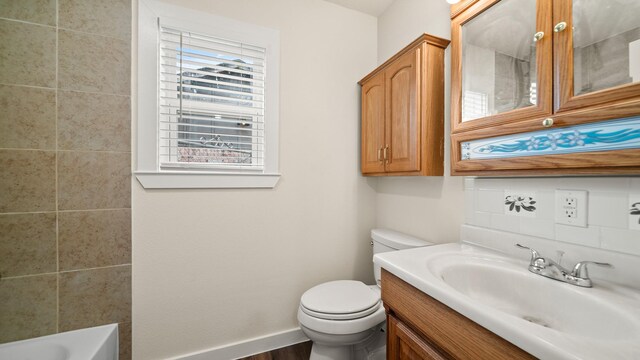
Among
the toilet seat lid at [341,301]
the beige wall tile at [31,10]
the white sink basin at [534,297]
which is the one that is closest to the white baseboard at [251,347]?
the toilet seat lid at [341,301]

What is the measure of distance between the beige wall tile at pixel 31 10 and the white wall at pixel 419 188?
1994mm

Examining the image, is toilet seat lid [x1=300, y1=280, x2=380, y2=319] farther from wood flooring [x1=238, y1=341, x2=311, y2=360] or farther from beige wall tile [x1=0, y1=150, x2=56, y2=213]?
beige wall tile [x1=0, y1=150, x2=56, y2=213]

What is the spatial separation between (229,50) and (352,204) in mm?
1360

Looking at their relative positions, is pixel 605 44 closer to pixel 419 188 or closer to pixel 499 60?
pixel 499 60

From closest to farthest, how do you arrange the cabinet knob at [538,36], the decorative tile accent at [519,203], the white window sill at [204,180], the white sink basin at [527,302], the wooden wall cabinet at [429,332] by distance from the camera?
1. the white sink basin at [527,302]
2. the wooden wall cabinet at [429,332]
3. the cabinet knob at [538,36]
4. the decorative tile accent at [519,203]
5. the white window sill at [204,180]

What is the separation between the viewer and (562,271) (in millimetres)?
758

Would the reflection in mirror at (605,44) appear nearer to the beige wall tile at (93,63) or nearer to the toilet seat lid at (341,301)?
the toilet seat lid at (341,301)

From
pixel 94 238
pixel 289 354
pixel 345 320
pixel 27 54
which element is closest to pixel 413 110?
pixel 345 320

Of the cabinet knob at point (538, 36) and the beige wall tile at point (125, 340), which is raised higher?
the cabinet knob at point (538, 36)

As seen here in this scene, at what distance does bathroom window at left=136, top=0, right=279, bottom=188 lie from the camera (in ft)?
4.48

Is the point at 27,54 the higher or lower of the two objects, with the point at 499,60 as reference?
higher

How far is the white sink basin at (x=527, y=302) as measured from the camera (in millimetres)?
470

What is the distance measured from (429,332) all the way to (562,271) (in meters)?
0.47

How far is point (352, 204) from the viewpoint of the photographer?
73.5 inches
